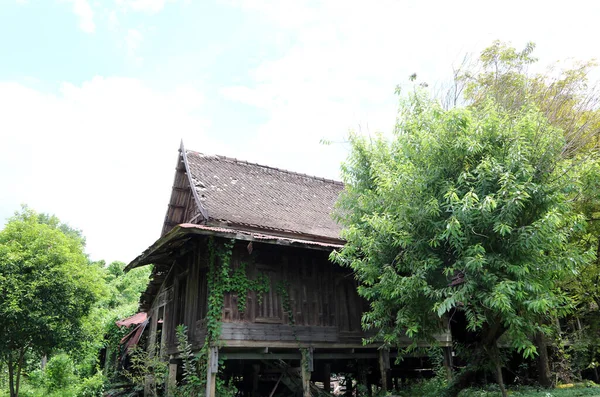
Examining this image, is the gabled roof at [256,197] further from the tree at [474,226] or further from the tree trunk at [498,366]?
the tree trunk at [498,366]

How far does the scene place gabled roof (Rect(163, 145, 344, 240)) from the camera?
1120cm

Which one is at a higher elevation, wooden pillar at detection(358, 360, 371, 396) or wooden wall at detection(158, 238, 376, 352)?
wooden wall at detection(158, 238, 376, 352)

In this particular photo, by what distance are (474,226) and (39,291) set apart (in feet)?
39.2

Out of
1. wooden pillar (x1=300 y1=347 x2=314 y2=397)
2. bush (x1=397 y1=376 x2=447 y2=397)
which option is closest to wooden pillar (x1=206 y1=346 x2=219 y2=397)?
wooden pillar (x1=300 y1=347 x2=314 y2=397)

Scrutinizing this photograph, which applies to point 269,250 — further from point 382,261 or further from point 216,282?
point 382,261

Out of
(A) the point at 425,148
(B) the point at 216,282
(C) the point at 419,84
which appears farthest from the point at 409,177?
(B) the point at 216,282

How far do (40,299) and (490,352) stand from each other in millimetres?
11963

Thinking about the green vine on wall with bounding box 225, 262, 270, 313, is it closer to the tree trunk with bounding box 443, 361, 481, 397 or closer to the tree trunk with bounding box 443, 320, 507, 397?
the tree trunk with bounding box 443, 320, 507, 397

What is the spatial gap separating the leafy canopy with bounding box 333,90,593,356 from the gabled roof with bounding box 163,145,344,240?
292cm

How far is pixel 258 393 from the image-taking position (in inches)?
551

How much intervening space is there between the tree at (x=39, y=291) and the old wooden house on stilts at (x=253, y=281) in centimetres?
242

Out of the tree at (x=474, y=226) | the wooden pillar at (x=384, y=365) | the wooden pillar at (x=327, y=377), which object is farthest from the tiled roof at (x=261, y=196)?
the wooden pillar at (x=327, y=377)

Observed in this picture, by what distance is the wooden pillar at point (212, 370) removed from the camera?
942 centimetres

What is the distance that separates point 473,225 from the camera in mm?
7668
